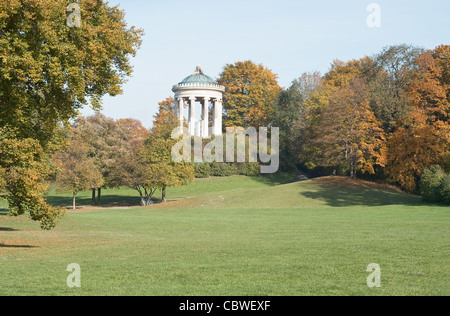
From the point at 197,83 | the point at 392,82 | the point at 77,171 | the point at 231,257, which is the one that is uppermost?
the point at 197,83

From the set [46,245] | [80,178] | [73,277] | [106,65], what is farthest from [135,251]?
[80,178]

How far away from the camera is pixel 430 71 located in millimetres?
55469

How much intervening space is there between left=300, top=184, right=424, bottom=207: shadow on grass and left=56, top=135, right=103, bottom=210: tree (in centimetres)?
2238

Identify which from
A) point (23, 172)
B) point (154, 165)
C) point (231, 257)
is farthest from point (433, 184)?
point (23, 172)

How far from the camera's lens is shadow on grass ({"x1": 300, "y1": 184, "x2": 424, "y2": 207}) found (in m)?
50.2

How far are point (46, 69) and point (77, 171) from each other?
120 ft

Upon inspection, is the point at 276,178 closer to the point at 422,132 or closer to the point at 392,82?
the point at 392,82

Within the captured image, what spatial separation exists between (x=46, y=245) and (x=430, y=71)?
157 feet

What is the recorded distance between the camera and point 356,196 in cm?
5338

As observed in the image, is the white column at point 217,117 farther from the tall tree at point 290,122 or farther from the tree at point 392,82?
the tree at point 392,82

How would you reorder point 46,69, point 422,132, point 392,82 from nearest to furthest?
point 46,69, point 422,132, point 392,82

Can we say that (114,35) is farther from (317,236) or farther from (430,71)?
(430,71)

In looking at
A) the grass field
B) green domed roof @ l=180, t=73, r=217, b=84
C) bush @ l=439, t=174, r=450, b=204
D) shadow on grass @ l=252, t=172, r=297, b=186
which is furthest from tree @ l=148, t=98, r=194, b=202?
green domed roof @ l=180, t=73, r=217, b=84

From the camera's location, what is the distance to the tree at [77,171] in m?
52.8
